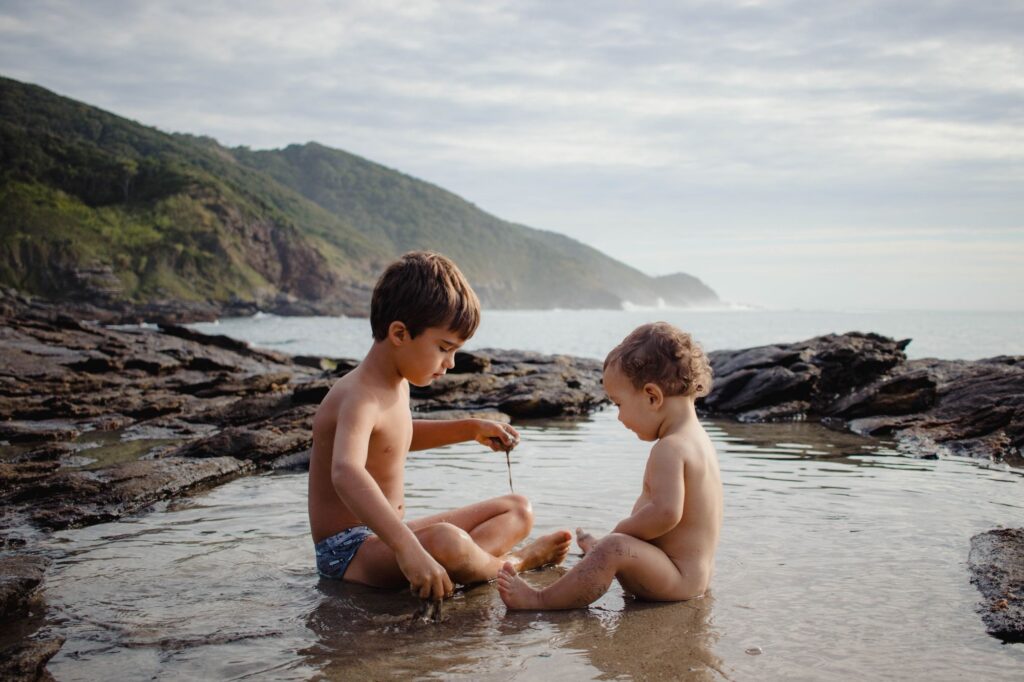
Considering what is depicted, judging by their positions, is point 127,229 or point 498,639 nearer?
point 498,639

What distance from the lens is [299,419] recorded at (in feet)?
35.1

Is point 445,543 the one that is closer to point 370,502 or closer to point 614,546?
point 370,502

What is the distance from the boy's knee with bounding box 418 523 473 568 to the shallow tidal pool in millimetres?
224

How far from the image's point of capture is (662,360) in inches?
163

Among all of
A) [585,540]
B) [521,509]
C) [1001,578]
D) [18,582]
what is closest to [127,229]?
[18,582]

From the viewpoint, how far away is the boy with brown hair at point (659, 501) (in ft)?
13.2

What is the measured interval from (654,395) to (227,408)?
9.42 m

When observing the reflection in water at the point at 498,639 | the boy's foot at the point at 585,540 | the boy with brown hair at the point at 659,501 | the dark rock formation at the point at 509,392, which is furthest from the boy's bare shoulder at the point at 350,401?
the dark rock formation at the point at 509,392

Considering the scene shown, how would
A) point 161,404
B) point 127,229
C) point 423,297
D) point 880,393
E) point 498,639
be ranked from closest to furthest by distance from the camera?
point 498,639, point 423,297, point 161,404, point 880,393, point 127,229

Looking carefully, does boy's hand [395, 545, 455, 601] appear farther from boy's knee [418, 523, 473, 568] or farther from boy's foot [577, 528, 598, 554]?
boy's foot [577, 528, 598, 554]

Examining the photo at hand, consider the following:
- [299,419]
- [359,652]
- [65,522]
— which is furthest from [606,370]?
[299,419]

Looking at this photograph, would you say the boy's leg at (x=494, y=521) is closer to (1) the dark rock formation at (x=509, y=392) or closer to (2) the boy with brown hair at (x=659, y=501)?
(2) the boy with brown hair at (x=659, y=501)

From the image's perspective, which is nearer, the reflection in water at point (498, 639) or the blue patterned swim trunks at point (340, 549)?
the reflection in water at point (498, 639)

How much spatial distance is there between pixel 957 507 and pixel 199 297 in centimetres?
9044
